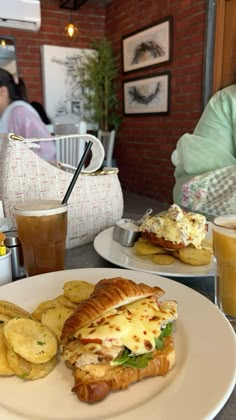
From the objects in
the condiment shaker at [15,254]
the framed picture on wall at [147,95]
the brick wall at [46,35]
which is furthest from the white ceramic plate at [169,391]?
the brick wall at [46,35]

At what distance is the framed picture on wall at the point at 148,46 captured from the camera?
355 centimetres

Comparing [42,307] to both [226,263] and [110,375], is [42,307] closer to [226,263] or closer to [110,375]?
[110,375]

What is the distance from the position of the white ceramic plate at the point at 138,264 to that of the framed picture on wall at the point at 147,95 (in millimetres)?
3071

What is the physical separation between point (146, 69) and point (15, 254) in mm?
3608

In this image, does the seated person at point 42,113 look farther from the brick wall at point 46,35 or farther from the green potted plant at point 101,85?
the green potted plant at point 101,85

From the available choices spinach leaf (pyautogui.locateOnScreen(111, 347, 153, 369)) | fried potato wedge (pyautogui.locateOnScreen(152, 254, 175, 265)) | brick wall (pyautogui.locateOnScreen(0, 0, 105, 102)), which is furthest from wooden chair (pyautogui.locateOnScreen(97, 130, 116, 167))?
spinach leaf (pyautogui.locateOnScreen(111, 347, 153, 369))

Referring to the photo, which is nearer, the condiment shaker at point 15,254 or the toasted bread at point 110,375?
the toasted bread at point 110,375

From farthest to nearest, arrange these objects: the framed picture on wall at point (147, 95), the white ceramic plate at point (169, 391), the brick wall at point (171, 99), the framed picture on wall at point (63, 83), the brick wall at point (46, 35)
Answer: the framed picture on wall at point (63, 83)
the brick wall at point (46, 35)
the framed picture on wall at point (147, 95)
the brick wall at point (171, 99)
the white ceramic plate at point (169, 391)

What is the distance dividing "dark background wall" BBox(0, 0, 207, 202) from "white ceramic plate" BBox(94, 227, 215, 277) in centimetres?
270

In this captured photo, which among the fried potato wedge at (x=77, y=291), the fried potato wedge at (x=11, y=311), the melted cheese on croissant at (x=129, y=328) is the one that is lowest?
the fried potato wedge at (x=11, y=311)

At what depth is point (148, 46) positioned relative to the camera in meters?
3.84

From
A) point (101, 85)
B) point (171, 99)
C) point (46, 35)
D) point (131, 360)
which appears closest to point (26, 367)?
point (131, 360)

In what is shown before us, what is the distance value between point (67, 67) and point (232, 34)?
2.43 m

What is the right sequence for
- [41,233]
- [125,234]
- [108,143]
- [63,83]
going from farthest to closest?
[63,83], [108,143], [125,234], [41,233]
